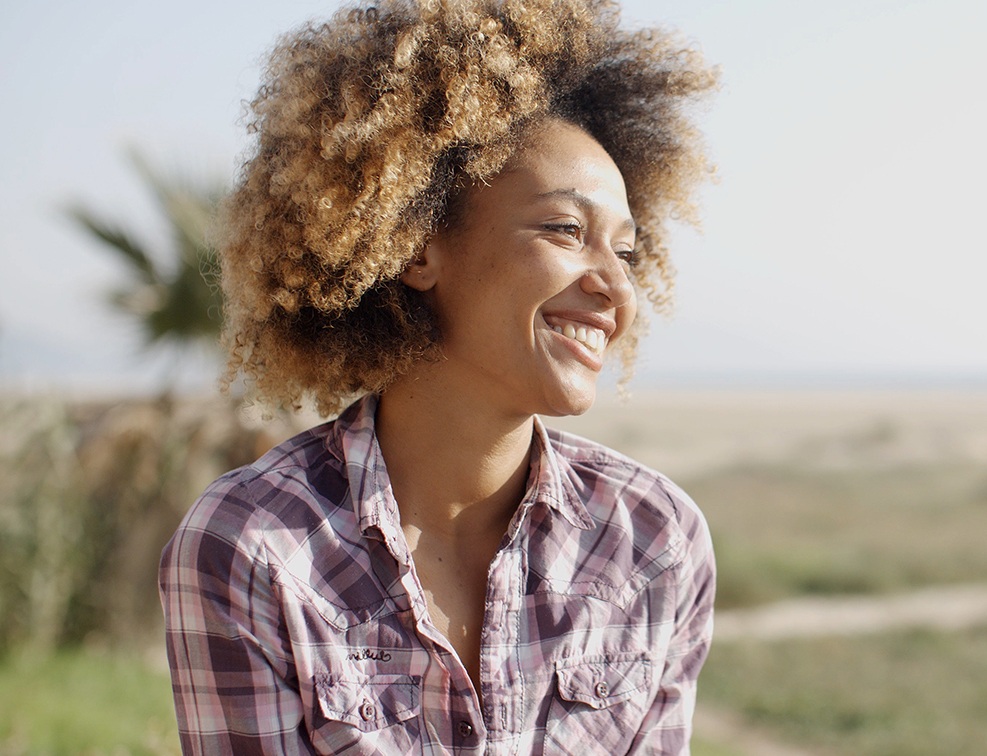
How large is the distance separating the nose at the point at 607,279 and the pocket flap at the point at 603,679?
0.69m

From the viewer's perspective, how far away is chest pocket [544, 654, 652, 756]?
2.04 metres

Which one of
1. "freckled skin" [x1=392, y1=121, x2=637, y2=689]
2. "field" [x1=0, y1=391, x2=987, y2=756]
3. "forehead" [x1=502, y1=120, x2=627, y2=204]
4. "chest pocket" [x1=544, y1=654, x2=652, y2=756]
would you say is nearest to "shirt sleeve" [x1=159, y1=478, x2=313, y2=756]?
"freckled skin" [x1=392, y1=121, x2=637, y2=689]

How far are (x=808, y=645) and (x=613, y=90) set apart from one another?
898 cm

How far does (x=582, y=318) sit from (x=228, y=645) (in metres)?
0.87

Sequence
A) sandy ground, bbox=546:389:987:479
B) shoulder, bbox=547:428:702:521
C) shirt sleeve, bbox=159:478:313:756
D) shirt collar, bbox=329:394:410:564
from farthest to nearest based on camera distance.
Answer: sandy ground, bbox=546:389:987:479, shoulder, bbox=547:428:702:521, shirt collar, bbox=329:394:410:564, shirt sleeve, bbox=159:478:313:756

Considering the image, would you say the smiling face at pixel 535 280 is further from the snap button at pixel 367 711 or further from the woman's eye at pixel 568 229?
the snap button at pixel 367 711

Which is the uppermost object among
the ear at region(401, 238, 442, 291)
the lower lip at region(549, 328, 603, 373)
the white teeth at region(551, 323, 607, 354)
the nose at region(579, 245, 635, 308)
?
the ear at region(401, 238, 442, 291)

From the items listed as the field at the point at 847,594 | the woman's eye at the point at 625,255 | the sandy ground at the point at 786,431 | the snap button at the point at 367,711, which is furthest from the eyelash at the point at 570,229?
the sandy ground at the point at 786,431

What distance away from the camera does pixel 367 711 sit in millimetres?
1869

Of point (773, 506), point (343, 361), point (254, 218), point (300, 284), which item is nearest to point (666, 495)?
point (343, 361)

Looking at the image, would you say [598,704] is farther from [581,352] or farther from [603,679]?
[581,352]

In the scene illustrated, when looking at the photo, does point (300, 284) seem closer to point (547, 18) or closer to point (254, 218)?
point (254, 218)

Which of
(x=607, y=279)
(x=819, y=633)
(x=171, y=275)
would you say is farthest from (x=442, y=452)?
(x=819, y=633)

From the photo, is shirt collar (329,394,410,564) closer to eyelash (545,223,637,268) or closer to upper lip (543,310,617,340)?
upper lip (543,310,617,340)
